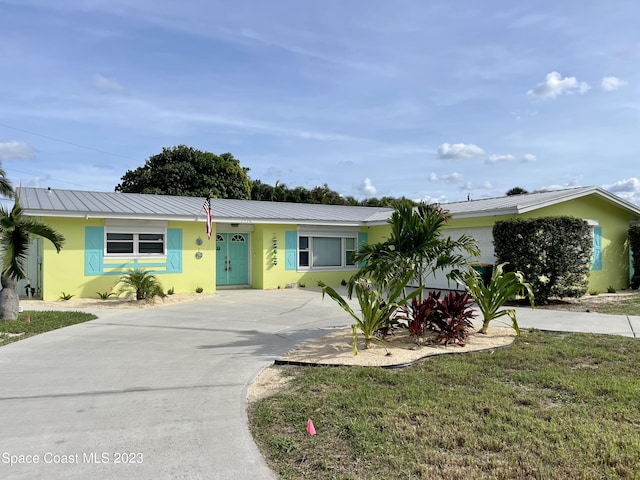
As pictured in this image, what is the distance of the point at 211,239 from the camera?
1669 cm

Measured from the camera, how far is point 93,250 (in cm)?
1452

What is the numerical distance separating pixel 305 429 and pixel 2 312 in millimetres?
8958

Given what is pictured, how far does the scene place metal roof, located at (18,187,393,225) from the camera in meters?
14.0

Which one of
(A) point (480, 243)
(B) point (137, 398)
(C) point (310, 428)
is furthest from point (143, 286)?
(A) point (480, 243)

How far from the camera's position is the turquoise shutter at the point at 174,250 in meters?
15.8

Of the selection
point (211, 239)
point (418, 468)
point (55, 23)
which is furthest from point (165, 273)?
point (418, 468)

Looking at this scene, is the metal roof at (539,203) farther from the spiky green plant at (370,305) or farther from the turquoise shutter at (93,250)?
the turquoise shutter at (93,250)

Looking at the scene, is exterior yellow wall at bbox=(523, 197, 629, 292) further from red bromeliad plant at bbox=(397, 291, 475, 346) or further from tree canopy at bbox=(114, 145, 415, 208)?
tree canopy at bbox=(114, 145, 415, 208)

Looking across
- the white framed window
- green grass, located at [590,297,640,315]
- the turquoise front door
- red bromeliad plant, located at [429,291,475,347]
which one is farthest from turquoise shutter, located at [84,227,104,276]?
green grass, located at [590,297,640,315]

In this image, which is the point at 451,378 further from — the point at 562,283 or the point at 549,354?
the point at 562,283

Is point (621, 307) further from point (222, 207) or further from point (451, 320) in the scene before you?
point (222, 207)

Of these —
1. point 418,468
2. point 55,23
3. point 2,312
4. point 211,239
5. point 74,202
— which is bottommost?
point 418,468

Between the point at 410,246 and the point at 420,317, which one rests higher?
the point at 410,246

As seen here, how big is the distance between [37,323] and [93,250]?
5.07 meters
